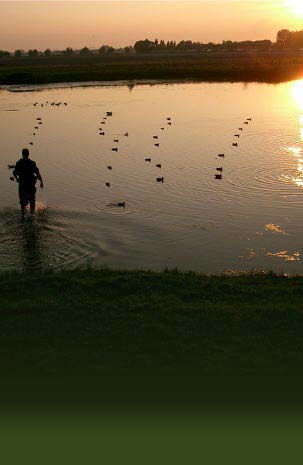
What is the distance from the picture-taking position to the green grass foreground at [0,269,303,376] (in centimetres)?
714

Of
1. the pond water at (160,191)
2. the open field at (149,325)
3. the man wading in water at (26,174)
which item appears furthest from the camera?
the man wading in water at (26,174)

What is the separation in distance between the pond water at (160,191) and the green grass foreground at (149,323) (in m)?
2.14

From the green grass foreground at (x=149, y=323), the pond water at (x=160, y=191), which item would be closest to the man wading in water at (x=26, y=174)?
the pond water at (x=160, y=191)

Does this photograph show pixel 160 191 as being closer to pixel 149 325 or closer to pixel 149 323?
pixel 149 323

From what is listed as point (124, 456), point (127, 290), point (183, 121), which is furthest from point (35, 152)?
point (124, 456)

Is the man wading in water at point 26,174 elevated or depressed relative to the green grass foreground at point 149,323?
elevated

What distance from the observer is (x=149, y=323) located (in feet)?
27.0

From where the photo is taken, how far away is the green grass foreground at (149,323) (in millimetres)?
7141

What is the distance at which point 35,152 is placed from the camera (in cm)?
2734

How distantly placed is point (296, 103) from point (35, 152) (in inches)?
1047

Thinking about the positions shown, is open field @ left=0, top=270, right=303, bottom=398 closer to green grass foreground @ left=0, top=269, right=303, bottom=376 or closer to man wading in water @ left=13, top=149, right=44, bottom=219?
green grass foreground @ left=0, top=269, right=303, bottom=376

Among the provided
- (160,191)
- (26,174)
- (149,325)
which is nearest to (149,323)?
(149,325)

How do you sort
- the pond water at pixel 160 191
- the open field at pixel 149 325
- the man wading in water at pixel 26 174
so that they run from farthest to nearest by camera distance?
1. the man wading in water at pixel 26 174
2. the pond water at pixel 160 191
3. the open field at pixel 149 325

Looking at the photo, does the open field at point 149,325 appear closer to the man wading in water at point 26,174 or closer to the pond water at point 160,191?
the pond water at point 160,191
